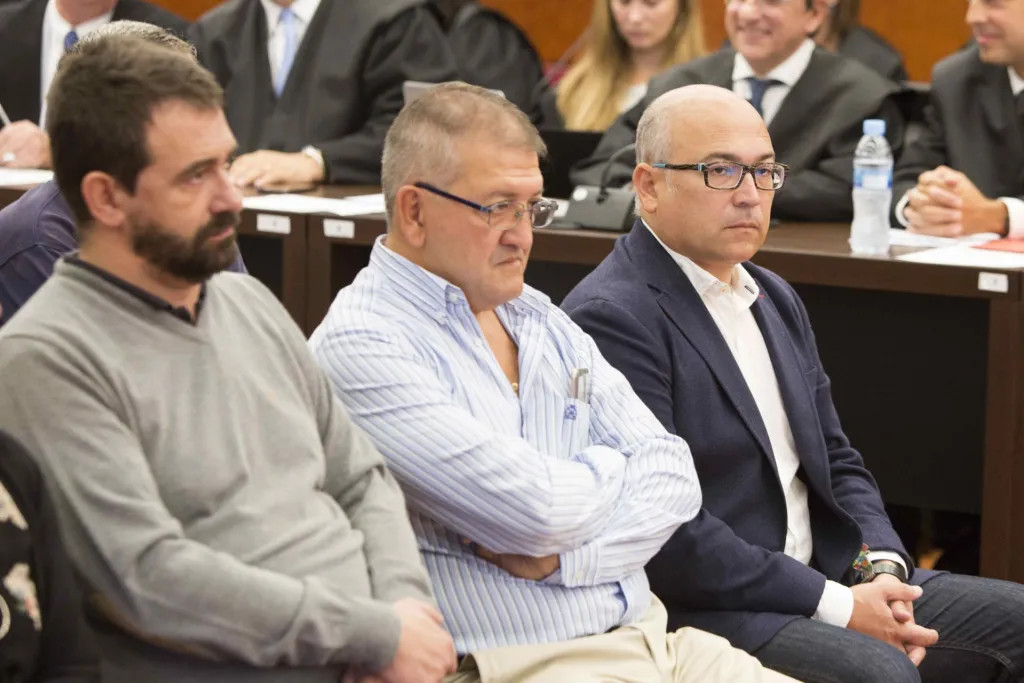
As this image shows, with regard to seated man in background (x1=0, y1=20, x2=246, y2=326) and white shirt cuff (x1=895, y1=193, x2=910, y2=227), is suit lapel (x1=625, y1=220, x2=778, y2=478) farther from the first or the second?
white shirt cuff (x1=895, y1=193, x2=910, y2=227)

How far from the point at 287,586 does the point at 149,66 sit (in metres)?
0.51

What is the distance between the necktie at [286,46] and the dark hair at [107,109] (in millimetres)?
3134

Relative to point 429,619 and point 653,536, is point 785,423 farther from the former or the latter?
point 429,619

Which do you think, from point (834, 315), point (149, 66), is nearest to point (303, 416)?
point (149, 66)

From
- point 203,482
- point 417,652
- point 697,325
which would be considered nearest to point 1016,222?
point 697,325

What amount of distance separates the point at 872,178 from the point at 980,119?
505mm

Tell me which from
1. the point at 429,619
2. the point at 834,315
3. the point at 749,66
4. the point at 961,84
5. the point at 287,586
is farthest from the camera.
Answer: the point at 749,66

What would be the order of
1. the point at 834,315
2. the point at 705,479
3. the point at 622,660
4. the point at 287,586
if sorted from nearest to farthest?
the point at 287,586
the point at 622,660
the point at 705,479
the point at 834,315

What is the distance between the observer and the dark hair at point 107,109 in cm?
152

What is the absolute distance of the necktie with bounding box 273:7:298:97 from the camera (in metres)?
4.62

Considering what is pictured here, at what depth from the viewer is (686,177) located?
2.36m

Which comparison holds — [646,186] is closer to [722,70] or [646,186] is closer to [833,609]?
[833,609]

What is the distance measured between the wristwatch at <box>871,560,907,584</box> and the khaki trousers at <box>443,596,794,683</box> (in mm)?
392

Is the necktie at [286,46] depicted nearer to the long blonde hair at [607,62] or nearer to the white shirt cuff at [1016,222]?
the long blonde hair at [607,62]
